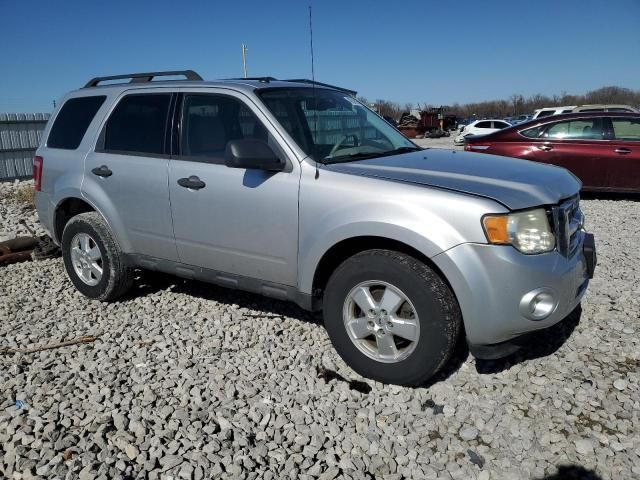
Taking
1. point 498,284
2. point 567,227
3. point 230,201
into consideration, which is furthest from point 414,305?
point 230,201

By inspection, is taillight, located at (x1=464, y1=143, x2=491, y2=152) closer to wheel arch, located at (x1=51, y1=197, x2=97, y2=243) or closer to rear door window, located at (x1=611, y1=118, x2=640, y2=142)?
rear door window, located at (x1=611, y1=118, x2=640, y2=142)

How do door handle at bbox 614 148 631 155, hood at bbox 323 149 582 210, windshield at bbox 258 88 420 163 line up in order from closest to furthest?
hood at bbox 323 149 582 210 < windshield at bbox 258 88 420 163 < door handle at bbox 614 148 631 155

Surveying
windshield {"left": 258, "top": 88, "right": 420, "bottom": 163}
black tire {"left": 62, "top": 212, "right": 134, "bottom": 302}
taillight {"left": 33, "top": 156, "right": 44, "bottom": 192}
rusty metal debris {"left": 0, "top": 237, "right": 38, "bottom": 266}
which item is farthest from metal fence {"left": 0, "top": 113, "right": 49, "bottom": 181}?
windshield {"left": 258, "top": 88, "right": 420, "bottom": 163}

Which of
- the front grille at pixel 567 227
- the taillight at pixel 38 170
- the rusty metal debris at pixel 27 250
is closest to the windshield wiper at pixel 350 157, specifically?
the front grille at pixel 567 227

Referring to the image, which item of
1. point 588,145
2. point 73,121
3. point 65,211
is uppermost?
point 73,121

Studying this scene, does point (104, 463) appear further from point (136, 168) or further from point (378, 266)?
point (136, 168)

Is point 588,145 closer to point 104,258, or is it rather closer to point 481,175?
point 481,175

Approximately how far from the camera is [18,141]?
47.5 feet

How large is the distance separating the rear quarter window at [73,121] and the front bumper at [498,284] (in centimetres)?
345

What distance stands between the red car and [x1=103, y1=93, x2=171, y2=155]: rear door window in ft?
22.3

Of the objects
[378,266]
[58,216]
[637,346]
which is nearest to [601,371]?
[637,346]

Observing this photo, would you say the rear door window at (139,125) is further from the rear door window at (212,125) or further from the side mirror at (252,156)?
the side mirror at (252,156)

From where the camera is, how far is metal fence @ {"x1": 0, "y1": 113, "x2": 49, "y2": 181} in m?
14.1

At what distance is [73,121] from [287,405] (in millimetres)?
3380
